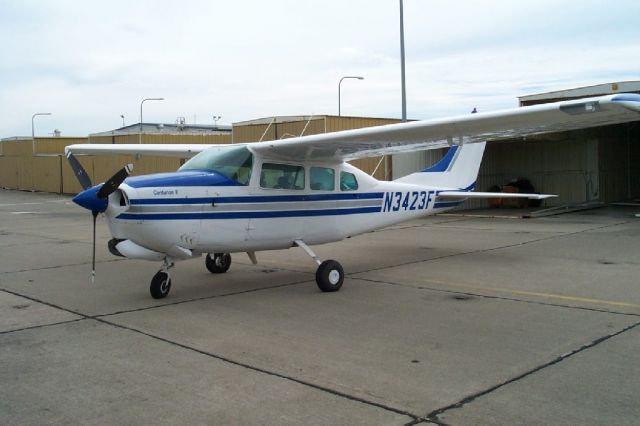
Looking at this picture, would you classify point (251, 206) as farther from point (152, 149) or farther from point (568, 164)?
point (568, 164)

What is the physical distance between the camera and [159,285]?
26.0ft

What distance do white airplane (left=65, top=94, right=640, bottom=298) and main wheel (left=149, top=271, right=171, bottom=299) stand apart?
0.01m

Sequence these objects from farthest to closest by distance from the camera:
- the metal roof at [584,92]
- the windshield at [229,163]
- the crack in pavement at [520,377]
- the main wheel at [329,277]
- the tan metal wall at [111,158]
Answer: the tan metal wall at [111,158], the metal roof at [584,92], the main wheel at [329,277], the windshield at [229,163], the crack in pavement at [520,377]

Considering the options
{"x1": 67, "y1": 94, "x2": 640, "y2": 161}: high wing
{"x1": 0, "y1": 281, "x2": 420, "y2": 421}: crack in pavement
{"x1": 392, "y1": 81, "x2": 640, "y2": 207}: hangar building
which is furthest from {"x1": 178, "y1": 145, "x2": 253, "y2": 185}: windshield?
{"x1": 392, "y1": 81, "x2": 640, "y2": 207}: hangar building

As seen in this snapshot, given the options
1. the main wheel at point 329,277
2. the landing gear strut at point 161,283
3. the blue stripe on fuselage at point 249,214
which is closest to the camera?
the blue stripe on fuselage at point 249,214

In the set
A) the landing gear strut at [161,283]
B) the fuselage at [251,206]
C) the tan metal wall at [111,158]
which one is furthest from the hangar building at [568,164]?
the landing gear strut at [161,283]

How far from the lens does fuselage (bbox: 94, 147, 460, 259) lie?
724cm

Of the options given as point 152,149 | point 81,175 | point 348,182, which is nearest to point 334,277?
point 348,182

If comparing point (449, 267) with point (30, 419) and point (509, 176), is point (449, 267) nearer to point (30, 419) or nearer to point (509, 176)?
A: point (30, 419)

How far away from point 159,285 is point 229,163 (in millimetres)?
1888

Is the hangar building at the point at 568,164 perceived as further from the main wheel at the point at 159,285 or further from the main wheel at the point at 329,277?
the main wheel at the point at 159,285

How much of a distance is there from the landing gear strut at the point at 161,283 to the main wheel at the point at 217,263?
1908 mm

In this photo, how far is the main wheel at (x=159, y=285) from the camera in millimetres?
7910

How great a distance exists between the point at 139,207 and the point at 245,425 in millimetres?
3935
